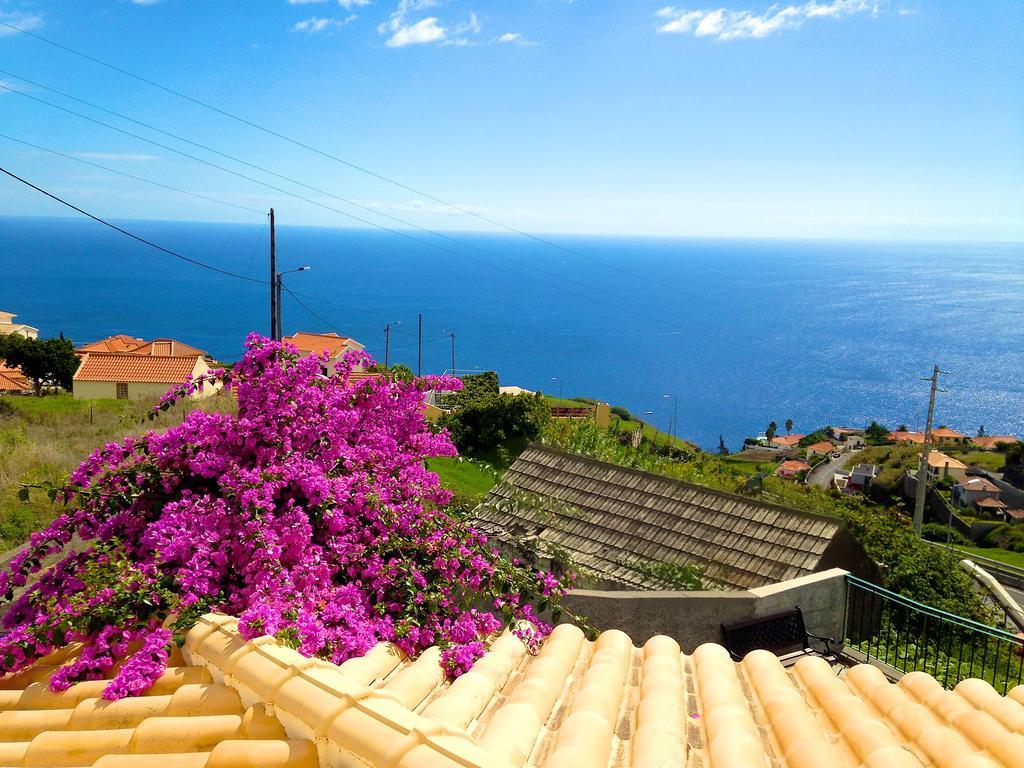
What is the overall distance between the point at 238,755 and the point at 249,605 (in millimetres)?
1399

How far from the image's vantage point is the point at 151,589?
14.2 ft

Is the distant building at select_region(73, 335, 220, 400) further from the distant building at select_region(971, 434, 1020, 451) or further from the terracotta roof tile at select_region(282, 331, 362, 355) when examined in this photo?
the distant building at select_region(971, 434, 1020, 451)

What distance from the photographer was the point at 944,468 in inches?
2835

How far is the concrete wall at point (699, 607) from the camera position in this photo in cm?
740

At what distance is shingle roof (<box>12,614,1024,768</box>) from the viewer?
115 inches

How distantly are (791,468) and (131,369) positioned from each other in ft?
197

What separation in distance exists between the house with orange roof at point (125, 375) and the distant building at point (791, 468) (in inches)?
1983

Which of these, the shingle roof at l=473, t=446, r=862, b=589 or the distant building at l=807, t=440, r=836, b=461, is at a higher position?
the shingle roof at l=473, t=446, r=862, b=589

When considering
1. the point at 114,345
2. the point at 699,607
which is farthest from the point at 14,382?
the point at 699,607

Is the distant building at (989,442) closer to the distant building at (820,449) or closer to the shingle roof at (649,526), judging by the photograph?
the distant building at (820,449)

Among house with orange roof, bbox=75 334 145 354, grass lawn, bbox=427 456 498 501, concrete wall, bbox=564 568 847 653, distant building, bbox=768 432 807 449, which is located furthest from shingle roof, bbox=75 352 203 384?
distant building, bbox=768 432 807 449

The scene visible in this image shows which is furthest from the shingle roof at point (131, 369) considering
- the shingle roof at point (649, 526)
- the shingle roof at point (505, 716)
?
the shingle roof at point (505, 716)

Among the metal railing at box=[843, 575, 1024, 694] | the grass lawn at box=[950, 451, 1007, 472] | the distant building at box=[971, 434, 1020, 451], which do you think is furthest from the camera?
the distant building at box=[971, 434, 1020, 451]

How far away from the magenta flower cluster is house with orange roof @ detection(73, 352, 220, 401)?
37.1 meters
